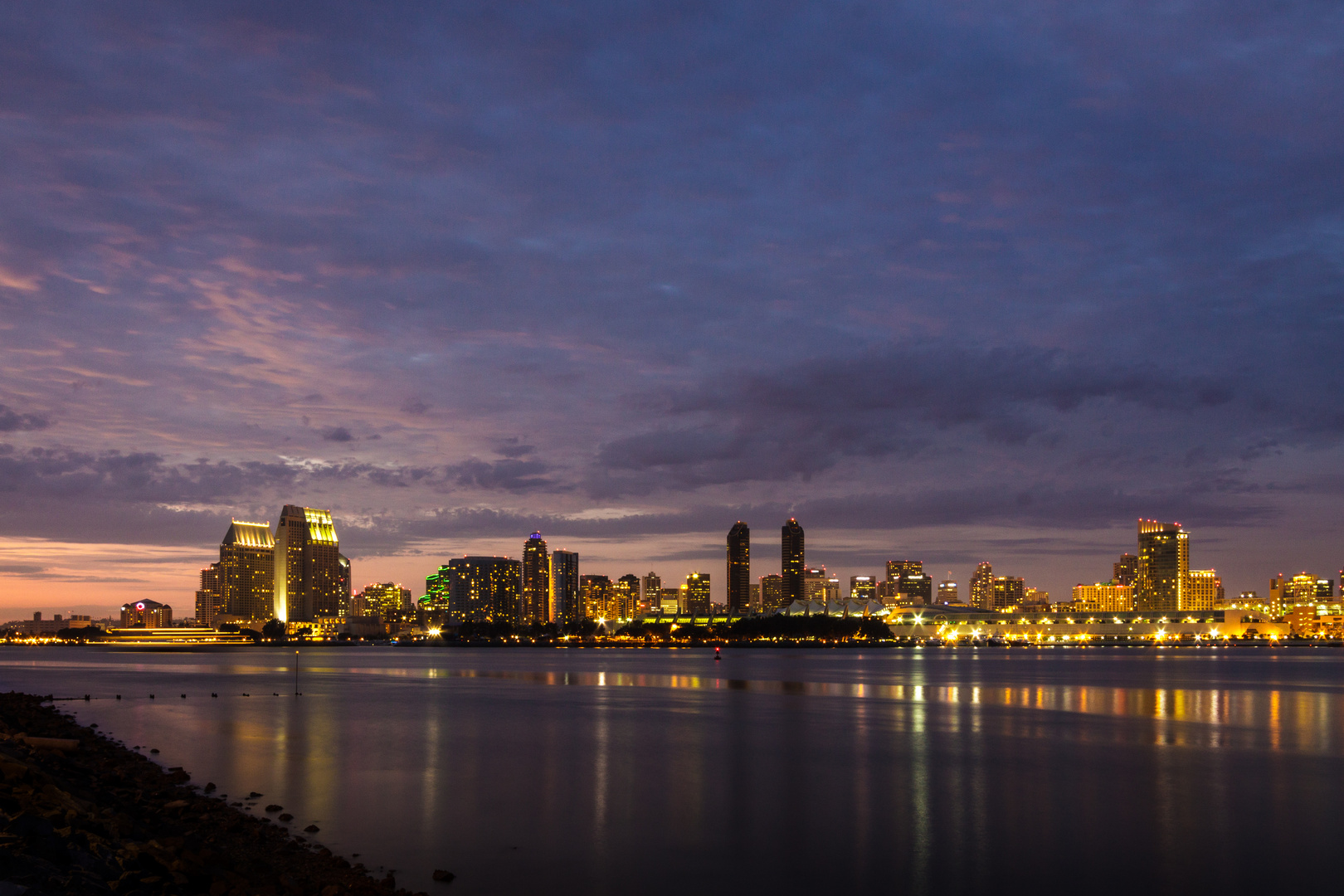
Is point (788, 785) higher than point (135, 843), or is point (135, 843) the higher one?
point (135, 843)

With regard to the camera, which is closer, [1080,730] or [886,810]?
[886,810]

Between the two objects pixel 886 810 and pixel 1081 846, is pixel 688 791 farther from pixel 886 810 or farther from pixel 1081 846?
pixel 1081 846

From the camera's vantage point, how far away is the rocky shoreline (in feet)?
57.4

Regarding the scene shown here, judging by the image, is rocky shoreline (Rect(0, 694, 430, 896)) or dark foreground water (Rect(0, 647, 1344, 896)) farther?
dark foreground water (Rect(0, 647, 1344, 896))

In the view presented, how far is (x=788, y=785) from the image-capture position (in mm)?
36969

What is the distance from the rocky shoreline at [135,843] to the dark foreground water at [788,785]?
1.95 meters

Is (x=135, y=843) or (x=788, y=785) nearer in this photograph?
(x=135, y=843)

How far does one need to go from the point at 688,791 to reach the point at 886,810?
6.94m

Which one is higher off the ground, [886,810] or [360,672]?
[886,810]

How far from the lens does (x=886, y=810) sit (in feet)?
105

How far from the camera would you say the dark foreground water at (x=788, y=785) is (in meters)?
24.6

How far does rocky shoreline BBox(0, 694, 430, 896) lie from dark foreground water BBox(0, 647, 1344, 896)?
1.95 metres

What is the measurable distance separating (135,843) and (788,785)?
72.7ft

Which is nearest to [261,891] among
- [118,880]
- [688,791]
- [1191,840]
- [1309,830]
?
[118,880]
